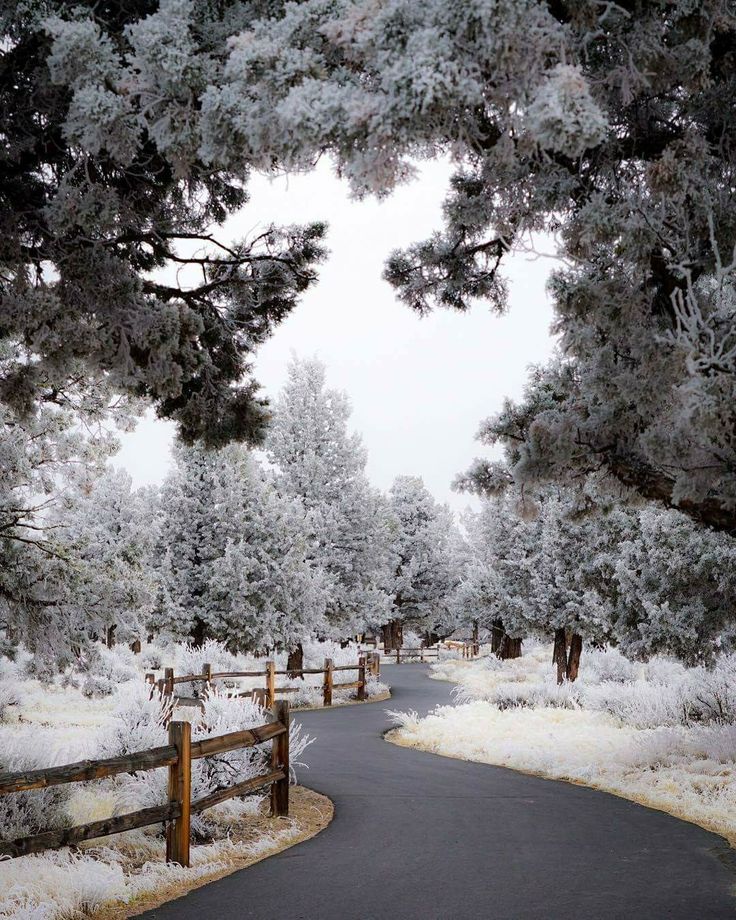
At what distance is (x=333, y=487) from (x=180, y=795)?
1165 inches

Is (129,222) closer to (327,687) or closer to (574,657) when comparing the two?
(327,687)

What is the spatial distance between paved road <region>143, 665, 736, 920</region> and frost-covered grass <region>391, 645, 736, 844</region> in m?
0.74

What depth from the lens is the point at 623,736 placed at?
14258 millimetres

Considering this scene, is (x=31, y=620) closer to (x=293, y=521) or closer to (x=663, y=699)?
(x=663, y=699)

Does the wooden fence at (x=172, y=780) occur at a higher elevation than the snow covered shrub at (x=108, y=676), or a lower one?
higher

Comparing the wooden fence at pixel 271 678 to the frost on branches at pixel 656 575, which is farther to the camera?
the wooden fence at pixel 271 678

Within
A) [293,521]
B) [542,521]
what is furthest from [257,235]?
[542,521]

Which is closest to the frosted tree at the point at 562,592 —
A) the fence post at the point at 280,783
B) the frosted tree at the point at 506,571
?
the frosted tree at the point at 506,571

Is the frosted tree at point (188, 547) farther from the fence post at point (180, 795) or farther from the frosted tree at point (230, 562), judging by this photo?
the fence post at point (180, 795)

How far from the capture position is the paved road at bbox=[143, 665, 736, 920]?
18.4ft

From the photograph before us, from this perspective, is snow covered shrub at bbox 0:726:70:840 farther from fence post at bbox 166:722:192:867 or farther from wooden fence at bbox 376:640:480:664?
wooden fence at bbox 376:640:480:664

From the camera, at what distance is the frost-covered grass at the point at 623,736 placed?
34.3ft

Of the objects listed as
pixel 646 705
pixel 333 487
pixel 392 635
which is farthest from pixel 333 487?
pixel 392 635

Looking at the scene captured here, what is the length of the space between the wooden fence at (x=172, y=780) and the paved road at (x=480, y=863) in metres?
0.65
